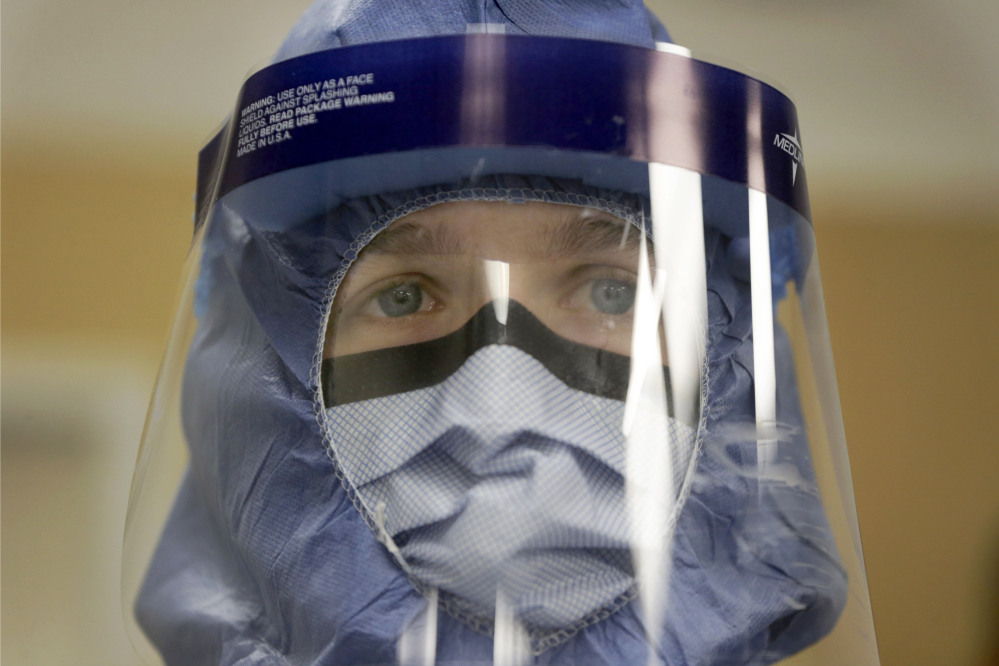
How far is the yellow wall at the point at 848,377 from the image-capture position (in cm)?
125

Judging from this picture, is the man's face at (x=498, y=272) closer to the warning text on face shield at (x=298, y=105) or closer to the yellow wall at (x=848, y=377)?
the warning text on face shield at (x=298, y=105)

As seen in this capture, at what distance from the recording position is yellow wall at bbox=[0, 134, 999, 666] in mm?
1248

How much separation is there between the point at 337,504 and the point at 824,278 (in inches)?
33.7

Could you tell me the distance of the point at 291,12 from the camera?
4.13 ft

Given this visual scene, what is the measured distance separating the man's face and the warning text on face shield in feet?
0.40

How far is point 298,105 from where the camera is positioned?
85 centimetres

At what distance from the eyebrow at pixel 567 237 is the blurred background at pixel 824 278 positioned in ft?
1.64

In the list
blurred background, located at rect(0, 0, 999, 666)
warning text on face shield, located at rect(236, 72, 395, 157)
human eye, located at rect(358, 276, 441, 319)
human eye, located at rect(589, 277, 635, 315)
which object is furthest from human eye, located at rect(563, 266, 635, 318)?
blurred background, located at rect(0, 0, 999, 666)

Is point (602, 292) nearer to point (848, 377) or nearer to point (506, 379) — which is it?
point (506, 379)

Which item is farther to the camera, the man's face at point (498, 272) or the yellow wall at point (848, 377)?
the yellow wall at point (848, 377)

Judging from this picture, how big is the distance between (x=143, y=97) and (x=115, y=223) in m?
0.20

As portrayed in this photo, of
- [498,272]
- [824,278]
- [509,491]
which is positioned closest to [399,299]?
[498,272]

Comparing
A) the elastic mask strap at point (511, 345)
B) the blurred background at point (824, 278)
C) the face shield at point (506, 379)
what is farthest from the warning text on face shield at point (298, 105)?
the blurred background at point (824, 278)

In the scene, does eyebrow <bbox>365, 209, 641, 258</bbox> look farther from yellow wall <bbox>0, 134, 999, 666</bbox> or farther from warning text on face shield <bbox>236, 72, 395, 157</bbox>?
yellow wall <bbox>0, 134, 999, 666</bbox>
